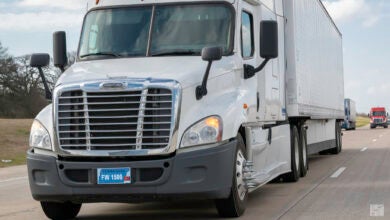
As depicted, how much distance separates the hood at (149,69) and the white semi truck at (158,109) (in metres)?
0.02

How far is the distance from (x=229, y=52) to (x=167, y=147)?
185 centimetres

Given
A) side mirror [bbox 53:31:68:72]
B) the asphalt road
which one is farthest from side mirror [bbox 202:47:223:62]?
side mirror [bbox 53:31:68:72]

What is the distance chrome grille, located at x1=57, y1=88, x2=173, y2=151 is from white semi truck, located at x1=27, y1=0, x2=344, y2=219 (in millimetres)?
12

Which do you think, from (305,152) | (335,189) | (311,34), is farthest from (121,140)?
(311,34)

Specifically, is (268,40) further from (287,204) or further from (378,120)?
(378,120)

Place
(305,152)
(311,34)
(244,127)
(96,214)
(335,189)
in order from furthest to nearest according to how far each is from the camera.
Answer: (311,34) < (305,152) < (335,189) < (96,214) < (244,127)

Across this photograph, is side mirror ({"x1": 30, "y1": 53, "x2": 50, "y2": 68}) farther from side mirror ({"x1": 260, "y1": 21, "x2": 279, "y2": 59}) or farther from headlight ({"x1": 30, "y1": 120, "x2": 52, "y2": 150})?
side mirror ({"x1": 260, "y1": 21, "x2": 279, "y2": 59})

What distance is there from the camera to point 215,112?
781 centimetres

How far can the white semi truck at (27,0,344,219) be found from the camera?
25.1 ft

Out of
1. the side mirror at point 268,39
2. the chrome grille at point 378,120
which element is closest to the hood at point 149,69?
the side mirror at point 268,39

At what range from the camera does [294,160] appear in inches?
522

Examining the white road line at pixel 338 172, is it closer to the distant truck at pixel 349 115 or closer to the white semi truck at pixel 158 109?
the white semi truck at pixel 158 109

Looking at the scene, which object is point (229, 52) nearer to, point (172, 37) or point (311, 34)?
point (172, 37)

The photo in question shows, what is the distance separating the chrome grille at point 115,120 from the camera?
7660 millimetres
